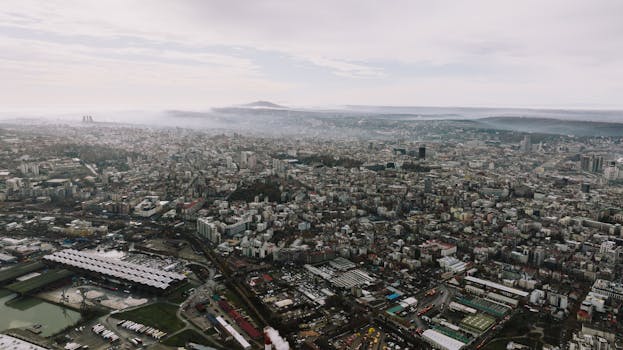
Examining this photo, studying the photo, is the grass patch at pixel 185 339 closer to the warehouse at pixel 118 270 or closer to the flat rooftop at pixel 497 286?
the warehouse at pixel 118 270

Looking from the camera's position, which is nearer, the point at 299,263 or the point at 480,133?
the point at 299,263

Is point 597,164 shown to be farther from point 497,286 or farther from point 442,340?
point 442,340

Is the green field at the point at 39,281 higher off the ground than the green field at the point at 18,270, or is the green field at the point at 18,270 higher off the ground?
the green field at the point at 18,270

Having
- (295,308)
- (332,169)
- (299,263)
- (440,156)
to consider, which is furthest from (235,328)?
(440,156)

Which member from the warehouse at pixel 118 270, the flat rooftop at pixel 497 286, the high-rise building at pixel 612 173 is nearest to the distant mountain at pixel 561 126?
the high-rise building at pixel 612 173

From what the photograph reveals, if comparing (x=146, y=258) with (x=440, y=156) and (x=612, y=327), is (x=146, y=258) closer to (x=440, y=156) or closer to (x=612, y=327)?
(x=612, y=327)

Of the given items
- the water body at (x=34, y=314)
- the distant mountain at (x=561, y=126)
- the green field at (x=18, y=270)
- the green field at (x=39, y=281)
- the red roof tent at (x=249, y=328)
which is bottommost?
the water body at (x=34, y=314)
